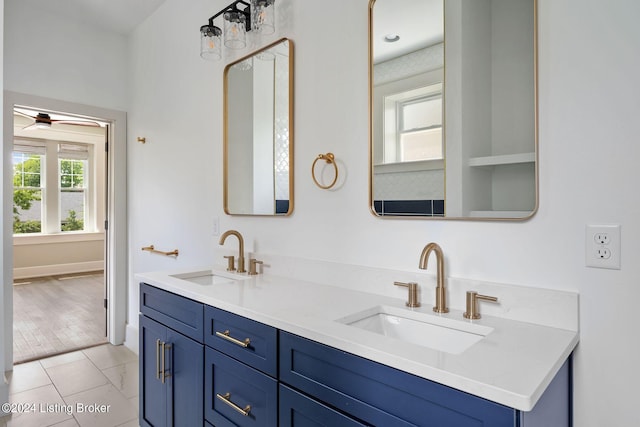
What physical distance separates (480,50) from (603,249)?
754mm

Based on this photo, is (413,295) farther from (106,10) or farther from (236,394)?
(106,10)

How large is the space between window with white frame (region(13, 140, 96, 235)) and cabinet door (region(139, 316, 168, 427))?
581 centimetres

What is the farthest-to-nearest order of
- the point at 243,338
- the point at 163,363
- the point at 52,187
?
1. the point at 52,187
2. the point at 163,363
3. the point at 243,338

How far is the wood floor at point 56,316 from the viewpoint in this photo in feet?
10.6

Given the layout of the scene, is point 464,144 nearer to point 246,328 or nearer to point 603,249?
point 603,249

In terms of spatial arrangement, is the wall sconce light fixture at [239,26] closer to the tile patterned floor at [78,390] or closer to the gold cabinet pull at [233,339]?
the gold cabinet pull at [233,339]

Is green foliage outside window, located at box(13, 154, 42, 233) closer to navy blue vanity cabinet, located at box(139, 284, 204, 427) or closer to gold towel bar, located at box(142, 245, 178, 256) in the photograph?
gold towel bar, located at box(142, 245, 178, 256)

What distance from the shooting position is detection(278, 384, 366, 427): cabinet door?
993 mm

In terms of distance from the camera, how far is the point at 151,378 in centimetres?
185

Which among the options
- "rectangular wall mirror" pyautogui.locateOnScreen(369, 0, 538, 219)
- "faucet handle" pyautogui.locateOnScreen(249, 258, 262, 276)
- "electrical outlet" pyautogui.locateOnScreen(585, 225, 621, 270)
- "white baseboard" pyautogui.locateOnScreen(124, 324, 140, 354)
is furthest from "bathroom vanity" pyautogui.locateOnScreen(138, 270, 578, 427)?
"white baseboard" pyautogui.locateOnScreen(124, 324, 140, 354)

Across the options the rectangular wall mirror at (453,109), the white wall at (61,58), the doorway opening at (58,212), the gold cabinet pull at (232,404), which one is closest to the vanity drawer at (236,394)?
the gold cabinet pull at (232,404)

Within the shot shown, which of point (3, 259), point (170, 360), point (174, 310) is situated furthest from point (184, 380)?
point (3, 259)

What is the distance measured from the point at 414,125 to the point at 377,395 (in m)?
0.97

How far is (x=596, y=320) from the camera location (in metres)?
1.04
